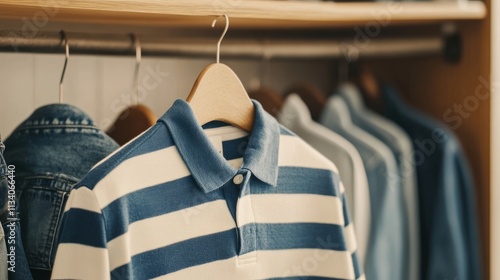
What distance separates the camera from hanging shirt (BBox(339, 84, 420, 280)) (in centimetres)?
127

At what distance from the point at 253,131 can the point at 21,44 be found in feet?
1.12

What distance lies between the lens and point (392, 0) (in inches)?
52.1

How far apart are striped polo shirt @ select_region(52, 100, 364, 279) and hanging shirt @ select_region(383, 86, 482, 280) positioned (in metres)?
0.29

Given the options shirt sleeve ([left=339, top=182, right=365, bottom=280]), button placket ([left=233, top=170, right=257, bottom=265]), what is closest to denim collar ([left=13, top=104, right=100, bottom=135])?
button placket ([left=233, top=170, right=257, bottom=265])

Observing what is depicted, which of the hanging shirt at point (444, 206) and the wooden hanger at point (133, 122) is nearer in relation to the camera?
the wooden hanger at point (133, 122)

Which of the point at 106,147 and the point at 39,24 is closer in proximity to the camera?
the point at 106,147

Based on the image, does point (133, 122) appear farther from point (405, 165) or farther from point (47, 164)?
→ point (405, 165)

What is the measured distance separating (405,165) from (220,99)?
0.47 m

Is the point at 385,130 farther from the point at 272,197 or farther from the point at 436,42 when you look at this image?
the point at 272,197

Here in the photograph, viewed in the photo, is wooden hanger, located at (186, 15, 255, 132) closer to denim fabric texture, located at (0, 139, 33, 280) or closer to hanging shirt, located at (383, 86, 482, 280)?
denim fabric texture, located at (0, 139, 33, 280)

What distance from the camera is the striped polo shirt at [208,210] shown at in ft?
2.72

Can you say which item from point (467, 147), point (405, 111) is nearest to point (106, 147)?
point (405, 111)

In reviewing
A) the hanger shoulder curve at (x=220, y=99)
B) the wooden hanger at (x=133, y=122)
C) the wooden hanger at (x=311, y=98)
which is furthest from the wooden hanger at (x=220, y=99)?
the wooden hanger at (x=311, y=98)

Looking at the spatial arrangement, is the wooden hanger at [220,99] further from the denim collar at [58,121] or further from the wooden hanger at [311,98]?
the wooden hanger at [311,98]
